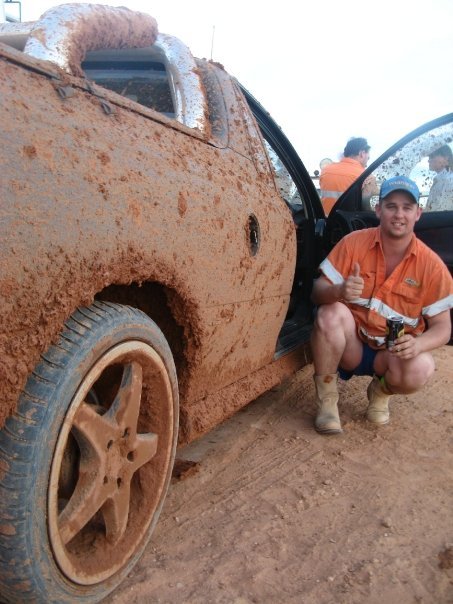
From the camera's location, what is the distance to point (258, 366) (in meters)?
2.78

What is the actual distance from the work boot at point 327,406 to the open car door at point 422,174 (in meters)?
1.07

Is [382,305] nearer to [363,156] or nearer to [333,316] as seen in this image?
[333,316]

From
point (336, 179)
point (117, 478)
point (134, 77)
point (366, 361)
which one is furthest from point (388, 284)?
point (336, 179)

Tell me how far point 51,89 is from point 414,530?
198cm

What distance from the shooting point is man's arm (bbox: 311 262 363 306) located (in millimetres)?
3064

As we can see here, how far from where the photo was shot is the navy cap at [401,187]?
126 inches

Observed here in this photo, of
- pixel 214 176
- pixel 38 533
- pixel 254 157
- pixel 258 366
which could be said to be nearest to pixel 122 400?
pixel 38 533

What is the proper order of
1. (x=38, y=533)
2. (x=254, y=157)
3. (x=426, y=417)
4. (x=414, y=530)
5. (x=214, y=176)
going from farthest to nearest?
(x=426, y=417)
(x=254, y=157)
(x=414, y=530)
(x=214, y=176)
(x=38, y=533)

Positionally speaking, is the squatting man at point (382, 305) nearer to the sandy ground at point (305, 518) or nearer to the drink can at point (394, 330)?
the drink can at point (394, 330)

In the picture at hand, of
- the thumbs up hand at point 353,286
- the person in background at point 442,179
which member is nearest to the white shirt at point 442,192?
the person in background at point 442,179

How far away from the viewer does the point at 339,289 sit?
314 centimetres

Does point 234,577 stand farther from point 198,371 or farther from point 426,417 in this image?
point 426,417

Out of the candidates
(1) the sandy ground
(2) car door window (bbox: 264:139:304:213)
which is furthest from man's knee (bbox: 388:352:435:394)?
(2) car door window (bbox: 264:139:304:213)

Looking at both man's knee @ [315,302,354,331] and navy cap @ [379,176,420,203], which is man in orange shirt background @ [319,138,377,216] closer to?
navy cap @ [379,176,420,203]
